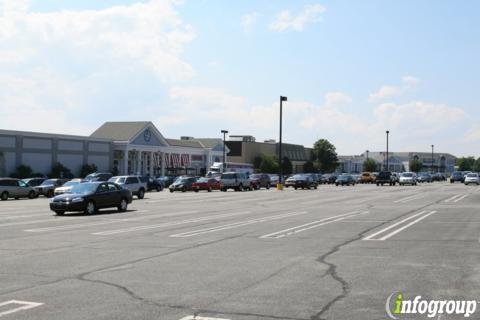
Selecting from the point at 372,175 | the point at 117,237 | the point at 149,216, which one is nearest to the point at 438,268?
the point at 117,237

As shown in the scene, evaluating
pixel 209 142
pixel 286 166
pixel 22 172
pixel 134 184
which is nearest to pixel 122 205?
pixel 134 184

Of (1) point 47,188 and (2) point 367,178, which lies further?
(2) point 367,178

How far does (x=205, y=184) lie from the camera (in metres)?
58.4

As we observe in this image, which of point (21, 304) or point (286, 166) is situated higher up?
point (286, 166)

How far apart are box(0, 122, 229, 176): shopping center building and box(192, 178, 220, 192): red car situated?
1904cm

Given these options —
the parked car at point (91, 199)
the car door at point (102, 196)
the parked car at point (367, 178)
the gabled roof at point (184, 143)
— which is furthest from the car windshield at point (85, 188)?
the parked car at point (367, 178)

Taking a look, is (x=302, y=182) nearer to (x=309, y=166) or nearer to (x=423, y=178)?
(x=423, y=178)

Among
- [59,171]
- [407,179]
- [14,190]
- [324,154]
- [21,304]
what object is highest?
[324,154]

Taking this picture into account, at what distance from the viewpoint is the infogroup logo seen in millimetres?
7445

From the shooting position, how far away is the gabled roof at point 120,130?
8306cm

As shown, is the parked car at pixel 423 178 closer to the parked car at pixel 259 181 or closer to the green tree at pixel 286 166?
the green tree at pixel 286 166

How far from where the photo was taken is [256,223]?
2078cm

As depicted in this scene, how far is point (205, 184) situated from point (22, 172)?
1924 centimetres

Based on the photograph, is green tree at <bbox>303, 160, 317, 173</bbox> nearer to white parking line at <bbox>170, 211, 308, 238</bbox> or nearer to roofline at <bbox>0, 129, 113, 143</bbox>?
roofline at <bbox>0, 129, 113, 143</bbox>
